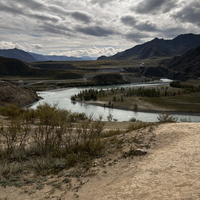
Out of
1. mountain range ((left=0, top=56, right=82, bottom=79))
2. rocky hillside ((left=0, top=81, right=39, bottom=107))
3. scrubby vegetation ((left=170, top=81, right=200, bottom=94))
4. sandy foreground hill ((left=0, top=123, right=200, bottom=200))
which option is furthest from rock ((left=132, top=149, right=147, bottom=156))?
mountain range ((left=0, top=56, right=82, bottom=79))

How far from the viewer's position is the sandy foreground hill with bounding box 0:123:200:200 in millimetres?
4758

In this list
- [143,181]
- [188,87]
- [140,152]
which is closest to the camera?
[143,181]

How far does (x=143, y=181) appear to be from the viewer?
550 centimetres

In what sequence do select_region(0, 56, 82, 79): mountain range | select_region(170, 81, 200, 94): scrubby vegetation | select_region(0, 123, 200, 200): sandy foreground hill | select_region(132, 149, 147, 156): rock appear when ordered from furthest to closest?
1. select_region(0, 56, 82, 79): mountain range
2. select_region(170, 81, 200, 94): scrubby vegetation
3. select_region(132, 149, 147, 156): rock
4. select_region(0, 123, 200, 200): sandy foreground hill

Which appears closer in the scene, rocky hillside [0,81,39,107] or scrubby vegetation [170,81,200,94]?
rocky hillside [0,81,39,107]

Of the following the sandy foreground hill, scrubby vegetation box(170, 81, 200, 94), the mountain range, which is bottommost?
the sandy foreground hill

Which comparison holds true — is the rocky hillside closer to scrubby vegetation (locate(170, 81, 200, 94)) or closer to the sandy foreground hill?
the sandy foreground hill

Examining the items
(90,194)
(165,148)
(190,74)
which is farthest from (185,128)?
(190,74)

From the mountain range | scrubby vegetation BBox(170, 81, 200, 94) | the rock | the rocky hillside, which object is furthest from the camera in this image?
the mountain range

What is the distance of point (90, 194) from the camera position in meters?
5.25

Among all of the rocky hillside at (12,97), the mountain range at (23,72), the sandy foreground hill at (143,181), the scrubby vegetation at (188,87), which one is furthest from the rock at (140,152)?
the mountain range at (23,72)

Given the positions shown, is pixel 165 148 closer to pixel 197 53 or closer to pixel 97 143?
pixel 97 143

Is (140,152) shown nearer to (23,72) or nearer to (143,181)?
(143,181)

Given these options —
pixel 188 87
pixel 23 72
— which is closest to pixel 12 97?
pixel 188 87
